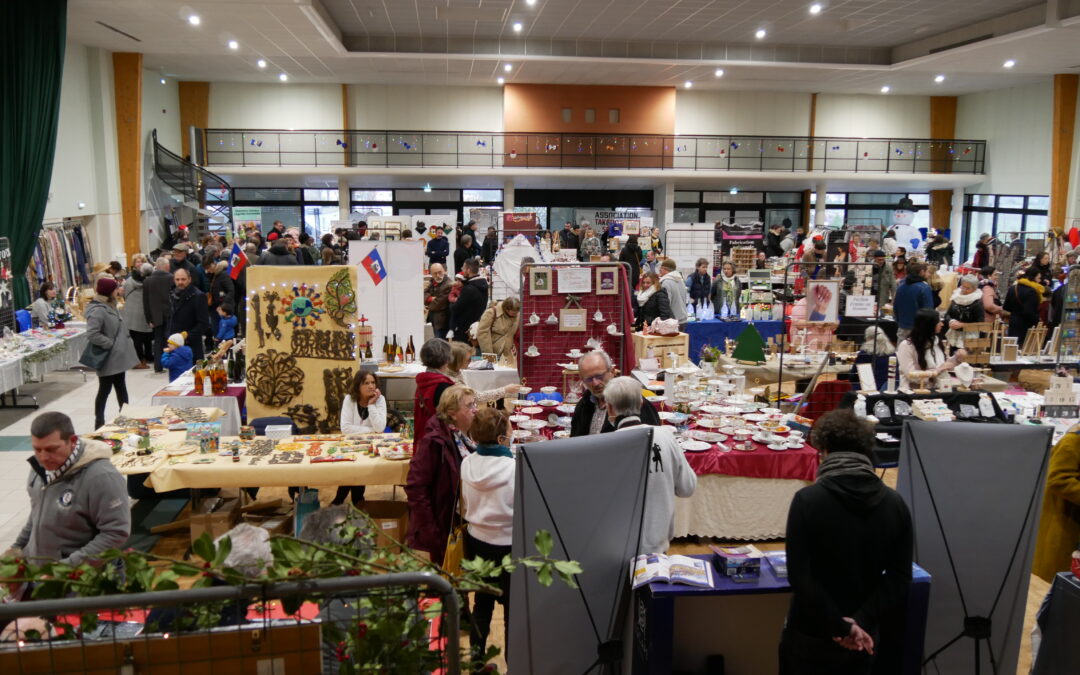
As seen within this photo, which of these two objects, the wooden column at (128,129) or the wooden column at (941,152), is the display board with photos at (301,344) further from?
the wooden column at (941,152)

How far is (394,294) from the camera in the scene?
8.68 meters

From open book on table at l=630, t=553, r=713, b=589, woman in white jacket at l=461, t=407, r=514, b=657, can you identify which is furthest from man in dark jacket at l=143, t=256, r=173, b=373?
open book on table at l=630, t=553, r=713, b=589

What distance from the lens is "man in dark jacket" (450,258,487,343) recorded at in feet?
29.8

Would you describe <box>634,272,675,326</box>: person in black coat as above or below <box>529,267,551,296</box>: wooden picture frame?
below

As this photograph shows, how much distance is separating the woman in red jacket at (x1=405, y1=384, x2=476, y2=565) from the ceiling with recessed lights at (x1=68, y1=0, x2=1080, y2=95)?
9632 mm

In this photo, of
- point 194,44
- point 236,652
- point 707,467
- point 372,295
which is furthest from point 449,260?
point 236,652

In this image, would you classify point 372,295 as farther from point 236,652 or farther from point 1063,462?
point 236,652

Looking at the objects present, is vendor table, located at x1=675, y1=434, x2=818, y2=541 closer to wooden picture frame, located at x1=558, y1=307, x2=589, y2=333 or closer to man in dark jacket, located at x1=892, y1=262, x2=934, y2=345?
wooden picture frame, located at x1=558, y1=307, x2=589, y2=333

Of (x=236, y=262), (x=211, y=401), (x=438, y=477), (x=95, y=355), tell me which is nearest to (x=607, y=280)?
(x=211, y=401)

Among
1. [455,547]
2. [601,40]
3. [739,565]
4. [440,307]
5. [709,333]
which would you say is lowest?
[455,547]

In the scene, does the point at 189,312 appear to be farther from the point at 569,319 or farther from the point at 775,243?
the point at 775,243

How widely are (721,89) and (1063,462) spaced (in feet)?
62.4

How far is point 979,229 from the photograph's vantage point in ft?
73.0

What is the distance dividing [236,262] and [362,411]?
5625 mm
